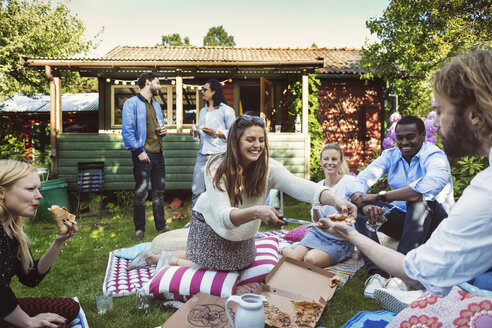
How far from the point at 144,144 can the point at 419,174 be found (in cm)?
383

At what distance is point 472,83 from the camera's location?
1.39 meters

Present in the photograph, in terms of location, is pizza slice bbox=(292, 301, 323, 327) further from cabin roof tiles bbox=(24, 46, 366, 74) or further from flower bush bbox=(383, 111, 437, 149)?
cabin roof tiles bbox=(24, 46, 366, 74)

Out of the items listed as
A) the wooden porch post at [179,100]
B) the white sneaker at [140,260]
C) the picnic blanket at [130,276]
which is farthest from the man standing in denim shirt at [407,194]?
the wooden porch post at [179,100]

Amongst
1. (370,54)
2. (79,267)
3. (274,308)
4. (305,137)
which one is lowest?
(79,267)

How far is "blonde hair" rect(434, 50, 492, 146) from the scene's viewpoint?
1.37 m

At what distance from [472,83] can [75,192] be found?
9.06m

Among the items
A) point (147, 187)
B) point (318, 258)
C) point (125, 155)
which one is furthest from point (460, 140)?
point (125, 155)

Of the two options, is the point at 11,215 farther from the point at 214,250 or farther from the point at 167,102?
the point at 167,102

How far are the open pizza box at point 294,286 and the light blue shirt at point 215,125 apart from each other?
2.64 meters

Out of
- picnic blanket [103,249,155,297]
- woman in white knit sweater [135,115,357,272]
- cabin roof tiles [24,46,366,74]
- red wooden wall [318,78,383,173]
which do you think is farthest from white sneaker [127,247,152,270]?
red wooden wall [318,78,383,173]

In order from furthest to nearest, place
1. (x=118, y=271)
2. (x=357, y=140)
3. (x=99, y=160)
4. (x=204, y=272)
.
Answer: (x=357, y=140), (x=99, y=160), (x=118, y=271), (x=204, y=272)

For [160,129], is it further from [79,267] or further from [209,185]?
[209,185]

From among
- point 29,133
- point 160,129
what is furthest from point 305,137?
point 29,133

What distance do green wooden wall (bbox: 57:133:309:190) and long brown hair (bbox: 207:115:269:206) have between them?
611cm
